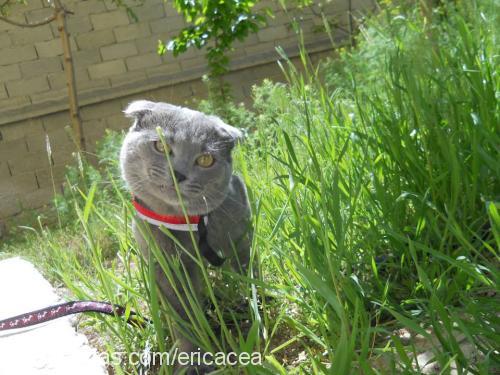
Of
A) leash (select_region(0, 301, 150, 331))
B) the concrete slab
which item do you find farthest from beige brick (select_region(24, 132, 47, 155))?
leash (select_region(0, 301, 150, 331))

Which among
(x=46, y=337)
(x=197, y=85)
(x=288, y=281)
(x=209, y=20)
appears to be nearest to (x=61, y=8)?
(x=209, y=20)

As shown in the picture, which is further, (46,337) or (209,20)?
(209,20)

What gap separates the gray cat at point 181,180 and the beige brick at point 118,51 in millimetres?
4955

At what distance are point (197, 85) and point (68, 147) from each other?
1699 mm

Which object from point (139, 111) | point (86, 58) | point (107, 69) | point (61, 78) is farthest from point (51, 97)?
point (139, 111)

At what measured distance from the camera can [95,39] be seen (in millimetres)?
5930

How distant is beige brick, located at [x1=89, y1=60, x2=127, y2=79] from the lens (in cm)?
598

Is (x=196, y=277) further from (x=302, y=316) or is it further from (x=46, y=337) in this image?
(x=46, y=337)

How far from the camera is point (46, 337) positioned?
1.46 m

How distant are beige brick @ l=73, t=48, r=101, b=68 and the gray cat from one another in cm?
492

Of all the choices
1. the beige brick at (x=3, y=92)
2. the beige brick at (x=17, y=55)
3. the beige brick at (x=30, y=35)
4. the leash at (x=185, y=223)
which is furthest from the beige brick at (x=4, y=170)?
the leash at (x=185, y=223)

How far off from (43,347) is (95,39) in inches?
202

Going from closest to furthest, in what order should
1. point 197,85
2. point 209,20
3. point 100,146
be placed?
point 100,146, point 209,20, point 197,85

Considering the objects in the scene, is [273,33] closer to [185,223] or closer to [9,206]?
[9,206]
